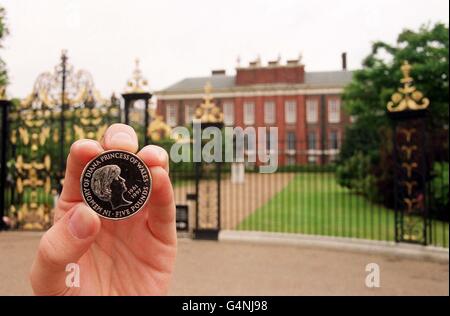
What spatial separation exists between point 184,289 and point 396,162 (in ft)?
17.9

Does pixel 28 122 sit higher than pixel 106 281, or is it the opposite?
pixel 28 122

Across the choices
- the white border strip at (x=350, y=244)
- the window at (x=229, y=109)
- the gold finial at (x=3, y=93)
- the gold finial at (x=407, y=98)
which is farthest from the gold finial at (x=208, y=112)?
the window at (x=229, y=109)

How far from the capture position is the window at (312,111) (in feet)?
126

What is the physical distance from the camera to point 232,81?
41719 millimetres

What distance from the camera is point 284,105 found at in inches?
1529

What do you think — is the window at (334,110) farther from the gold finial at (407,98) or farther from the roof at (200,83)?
the gold finial at (407,98)

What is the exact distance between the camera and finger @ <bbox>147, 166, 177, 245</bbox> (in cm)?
116

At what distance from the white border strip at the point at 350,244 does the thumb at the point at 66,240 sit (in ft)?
25.5

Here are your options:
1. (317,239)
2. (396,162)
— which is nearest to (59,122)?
(317,239)

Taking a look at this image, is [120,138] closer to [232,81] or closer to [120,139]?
[120,139]

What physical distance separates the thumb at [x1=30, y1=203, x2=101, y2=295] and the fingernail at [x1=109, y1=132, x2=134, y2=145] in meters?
0.21
